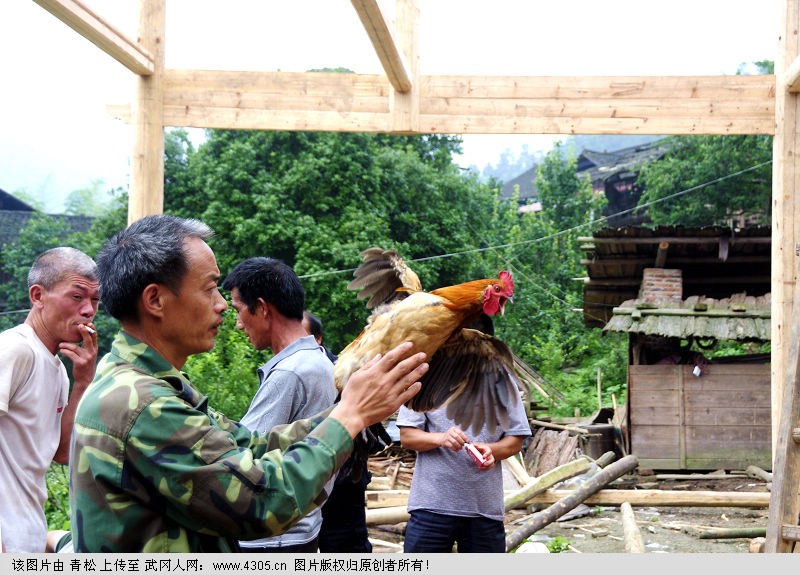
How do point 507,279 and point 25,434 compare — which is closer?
point 25,434

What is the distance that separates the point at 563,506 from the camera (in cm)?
771

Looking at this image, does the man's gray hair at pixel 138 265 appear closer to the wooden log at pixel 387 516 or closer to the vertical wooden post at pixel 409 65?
the vertical wooden post at pixel 409 65

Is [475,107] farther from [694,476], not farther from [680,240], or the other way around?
[694,476]

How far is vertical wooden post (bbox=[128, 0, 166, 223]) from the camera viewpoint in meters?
6.18

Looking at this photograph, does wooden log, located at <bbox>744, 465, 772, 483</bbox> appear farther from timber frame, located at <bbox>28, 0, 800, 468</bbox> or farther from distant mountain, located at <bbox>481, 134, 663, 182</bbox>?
distant mountain, located at <bbox>481, 134, 663, 182</bbox>

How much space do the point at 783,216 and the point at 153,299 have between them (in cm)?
563

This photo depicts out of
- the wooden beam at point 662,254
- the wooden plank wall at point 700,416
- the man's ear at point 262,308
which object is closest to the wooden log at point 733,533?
the wooden plank wall at point 700,416

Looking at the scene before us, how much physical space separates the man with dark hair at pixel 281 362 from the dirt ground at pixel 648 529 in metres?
3.79

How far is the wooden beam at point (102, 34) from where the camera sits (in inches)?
185

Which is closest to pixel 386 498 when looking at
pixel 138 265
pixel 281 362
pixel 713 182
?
pixel 281 362

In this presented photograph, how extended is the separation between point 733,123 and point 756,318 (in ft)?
20.5

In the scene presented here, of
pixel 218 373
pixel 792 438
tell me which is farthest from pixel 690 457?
pixel 792 438

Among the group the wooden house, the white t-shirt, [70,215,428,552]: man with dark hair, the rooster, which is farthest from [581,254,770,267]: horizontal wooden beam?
[70,215,428,552]: man with dark hair

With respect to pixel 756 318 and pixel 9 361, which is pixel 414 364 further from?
pixel 756 318
